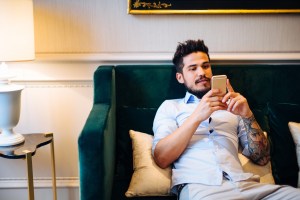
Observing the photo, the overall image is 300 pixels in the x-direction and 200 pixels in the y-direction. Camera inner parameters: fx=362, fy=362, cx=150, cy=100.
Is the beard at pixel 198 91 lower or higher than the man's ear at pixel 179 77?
lower

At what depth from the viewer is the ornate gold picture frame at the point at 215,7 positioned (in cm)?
191

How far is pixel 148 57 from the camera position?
6.39 ft

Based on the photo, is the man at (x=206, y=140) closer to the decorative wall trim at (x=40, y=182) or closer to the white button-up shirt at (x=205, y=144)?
the white button-up shirt at (x=205, y=144)

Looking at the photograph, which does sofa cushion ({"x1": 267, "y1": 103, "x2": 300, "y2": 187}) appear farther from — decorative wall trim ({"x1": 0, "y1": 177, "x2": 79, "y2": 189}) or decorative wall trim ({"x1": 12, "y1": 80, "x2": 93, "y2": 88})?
decorative wall trim ({"x1": 0, "y1": 177, "x2": 79, "y2": 189})

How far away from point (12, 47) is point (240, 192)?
112 centimetres

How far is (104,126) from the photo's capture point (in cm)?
138

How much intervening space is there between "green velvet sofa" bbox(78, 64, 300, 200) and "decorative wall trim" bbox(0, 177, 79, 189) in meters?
0.50

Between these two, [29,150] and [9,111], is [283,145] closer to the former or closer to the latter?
[29,150]

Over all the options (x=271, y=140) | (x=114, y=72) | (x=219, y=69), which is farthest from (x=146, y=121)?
(x=271, y=140)

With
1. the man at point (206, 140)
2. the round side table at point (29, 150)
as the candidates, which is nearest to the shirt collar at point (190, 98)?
the man at point (206, 140)

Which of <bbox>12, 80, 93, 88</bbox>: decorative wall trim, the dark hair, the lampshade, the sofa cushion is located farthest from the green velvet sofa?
the lampshade

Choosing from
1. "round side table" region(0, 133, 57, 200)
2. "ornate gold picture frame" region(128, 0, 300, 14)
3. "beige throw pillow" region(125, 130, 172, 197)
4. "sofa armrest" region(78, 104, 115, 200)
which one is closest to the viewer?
"sofa armrest" region(78, 104, 115, 200)

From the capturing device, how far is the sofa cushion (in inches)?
65.5

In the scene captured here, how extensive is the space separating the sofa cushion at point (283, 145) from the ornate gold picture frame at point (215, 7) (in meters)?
0.53
